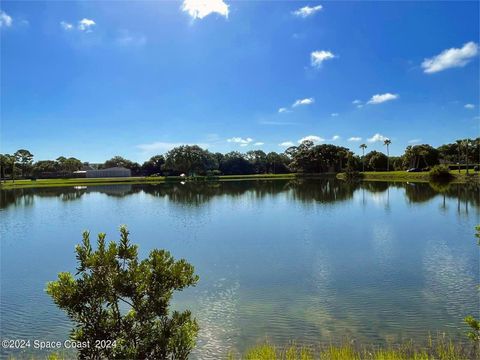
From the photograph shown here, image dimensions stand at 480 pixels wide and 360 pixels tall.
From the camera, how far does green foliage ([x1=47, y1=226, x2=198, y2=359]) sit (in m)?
4.81

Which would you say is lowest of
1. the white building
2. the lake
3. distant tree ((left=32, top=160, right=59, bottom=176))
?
the lake

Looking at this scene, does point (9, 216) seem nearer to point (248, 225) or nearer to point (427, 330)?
point (248, 225)

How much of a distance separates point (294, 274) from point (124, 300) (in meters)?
11.7

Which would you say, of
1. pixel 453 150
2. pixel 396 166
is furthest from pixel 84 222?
pixel 453 150

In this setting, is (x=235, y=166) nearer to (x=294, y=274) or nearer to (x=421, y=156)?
(x=421, y=156)

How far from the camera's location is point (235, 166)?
147 m

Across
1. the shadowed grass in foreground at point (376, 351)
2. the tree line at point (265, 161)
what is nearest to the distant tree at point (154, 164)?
the tree line at point (265, 161)

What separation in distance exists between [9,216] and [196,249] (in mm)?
28078

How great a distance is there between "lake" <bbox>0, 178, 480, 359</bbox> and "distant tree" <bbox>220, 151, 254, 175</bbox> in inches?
4459

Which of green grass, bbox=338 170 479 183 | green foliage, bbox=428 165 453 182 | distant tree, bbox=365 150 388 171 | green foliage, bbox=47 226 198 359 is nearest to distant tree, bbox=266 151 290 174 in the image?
green grass, bbox=338 170 479 183

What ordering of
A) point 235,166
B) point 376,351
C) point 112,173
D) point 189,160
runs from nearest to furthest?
point 376,351
point 189,160
point 235,166
point 112,173

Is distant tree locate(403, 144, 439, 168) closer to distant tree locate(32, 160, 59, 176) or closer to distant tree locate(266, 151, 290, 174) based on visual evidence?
distant tree locate(266, 151, 290, 174)

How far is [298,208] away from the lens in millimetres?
39656

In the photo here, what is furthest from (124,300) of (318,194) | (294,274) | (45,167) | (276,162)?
(45,167)
